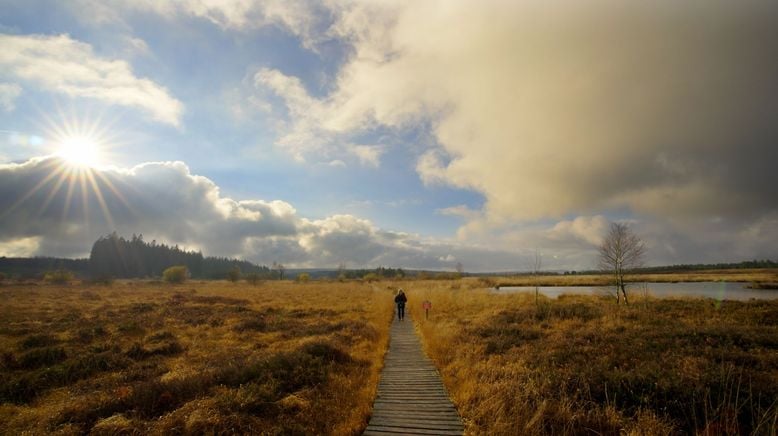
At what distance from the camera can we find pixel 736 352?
43.1ft

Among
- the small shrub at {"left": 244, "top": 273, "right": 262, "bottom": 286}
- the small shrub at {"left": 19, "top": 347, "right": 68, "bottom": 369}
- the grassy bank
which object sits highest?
the grassy bank

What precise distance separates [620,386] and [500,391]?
360 cm

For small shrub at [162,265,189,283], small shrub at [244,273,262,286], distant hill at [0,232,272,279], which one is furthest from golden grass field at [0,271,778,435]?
distant hill at [0,232,272,279]

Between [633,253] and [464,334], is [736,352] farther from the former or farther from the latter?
[633,253]

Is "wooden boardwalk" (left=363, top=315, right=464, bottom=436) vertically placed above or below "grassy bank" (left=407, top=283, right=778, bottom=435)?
below

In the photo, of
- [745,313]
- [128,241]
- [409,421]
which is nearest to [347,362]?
[409,421]

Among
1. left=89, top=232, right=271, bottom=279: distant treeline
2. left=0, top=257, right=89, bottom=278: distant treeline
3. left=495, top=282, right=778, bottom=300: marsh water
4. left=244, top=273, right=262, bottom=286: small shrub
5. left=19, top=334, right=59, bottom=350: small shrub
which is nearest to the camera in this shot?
left=19, top=334, right=59, bottom=350: small shrub

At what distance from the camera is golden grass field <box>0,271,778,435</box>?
830cm

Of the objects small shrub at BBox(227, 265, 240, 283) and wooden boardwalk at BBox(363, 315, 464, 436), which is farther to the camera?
small shrub at BBox(227, 265, 240, 283)

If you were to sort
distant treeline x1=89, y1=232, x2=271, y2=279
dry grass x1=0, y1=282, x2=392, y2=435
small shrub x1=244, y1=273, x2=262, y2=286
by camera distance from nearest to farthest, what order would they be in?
dry grass x1=0, y1=282, x2=392, y2=435, small shrub x1=244, y1=273, x2=262, y2=286, distant treeline x1=89, y1=232, x2=271, y2=279

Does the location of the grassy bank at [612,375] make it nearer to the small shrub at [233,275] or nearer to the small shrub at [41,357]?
the small shrub at [41,357]

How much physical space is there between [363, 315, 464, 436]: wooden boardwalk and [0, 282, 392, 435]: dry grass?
0.45 meters

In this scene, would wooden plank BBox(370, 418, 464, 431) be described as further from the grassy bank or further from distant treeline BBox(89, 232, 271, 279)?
distant treeline BBox(89, 232, 271, 279)

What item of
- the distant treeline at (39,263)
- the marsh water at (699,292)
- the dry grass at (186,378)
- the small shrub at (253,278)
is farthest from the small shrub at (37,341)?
the distant treeline at (39,263)
